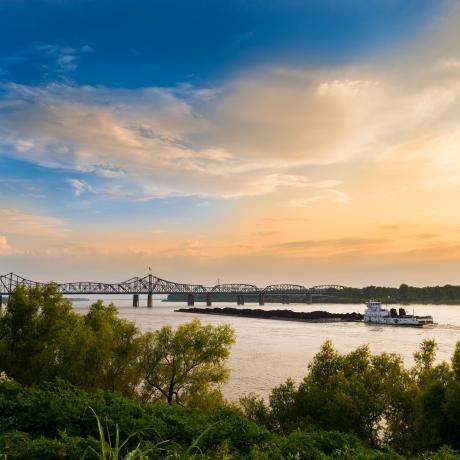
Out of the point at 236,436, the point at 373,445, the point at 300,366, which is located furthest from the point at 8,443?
the point at 300,366

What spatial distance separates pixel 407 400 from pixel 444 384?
3.50 metres

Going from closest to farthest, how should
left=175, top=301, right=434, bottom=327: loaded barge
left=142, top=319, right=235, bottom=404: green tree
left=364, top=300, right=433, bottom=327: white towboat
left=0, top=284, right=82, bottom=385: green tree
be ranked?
1. left=0, top=284, right=82, bottom=385: green tree
2. left=142, top=319, right=235, bottom=404: green tree
3. left=364, top=300, right=433, bottom=327: white towboat
4. left=175, top=301, right=434, bottom=327: loaded barge

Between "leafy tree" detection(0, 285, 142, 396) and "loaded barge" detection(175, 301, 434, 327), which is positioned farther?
"loaded barge" detection(175, 301, 434, 327)

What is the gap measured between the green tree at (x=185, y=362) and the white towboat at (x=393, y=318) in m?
104

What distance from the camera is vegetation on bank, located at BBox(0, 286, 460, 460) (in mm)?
13523

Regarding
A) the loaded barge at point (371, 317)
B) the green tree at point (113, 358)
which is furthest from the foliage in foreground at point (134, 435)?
the loaded barge at point (371, 317)

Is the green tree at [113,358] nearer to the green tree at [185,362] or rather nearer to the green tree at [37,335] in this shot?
the green tree at [185,362]

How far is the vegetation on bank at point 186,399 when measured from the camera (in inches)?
532

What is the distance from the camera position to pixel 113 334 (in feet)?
113

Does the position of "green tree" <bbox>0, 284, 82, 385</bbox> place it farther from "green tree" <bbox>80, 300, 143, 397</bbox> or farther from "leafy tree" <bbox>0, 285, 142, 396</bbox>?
"green tree" <bbox>80, 300, 143, 397</bbox>

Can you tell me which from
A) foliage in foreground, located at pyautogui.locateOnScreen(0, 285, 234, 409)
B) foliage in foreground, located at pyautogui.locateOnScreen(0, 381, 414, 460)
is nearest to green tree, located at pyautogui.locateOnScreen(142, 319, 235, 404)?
foliage in foreground, located at pyautogui.locateOnScreen(0, 285, 234, 409)

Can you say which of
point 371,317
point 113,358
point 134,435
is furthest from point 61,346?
point 371,317

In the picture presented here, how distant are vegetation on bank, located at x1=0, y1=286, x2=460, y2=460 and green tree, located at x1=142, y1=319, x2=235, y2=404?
76 millimetres

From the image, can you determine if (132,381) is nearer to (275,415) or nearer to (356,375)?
(275,415)
